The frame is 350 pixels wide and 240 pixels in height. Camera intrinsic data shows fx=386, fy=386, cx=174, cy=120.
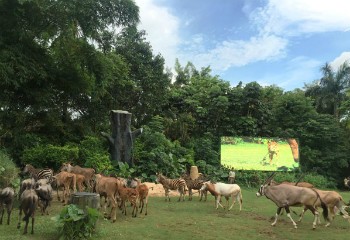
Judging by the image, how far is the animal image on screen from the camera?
28.1 m

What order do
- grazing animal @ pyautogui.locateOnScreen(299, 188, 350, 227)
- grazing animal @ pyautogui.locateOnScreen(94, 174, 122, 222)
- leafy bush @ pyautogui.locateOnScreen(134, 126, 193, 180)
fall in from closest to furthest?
grazing animal @ pyautogui.locateOnScreen(94, 174, 122, 222)
grazing animal @ pyautogui.locateOnScreen(299, 188, 350, 227)
leafy bush @ pyautogui.locateOnScreen(134, 126, 193, 180)

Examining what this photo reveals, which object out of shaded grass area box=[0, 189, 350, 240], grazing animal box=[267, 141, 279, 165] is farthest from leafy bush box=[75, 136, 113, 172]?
grazing animal box=[267, 141, 279, 165]

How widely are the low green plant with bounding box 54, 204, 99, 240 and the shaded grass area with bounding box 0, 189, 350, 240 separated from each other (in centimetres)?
34

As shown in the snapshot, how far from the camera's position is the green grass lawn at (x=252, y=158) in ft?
91.9

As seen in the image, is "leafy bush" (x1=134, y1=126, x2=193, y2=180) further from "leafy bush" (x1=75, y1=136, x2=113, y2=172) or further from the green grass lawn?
the green grass lawn

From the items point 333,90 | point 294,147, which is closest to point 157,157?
point 294,147

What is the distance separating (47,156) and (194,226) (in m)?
10.6

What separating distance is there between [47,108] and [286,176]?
1707 centimetres

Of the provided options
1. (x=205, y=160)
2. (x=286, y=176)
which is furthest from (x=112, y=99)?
(x=286, y=176)

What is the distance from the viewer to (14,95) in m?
21.2

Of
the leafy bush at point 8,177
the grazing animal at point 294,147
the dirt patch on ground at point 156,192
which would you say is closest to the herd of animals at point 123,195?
the leafy bush at point 8,177

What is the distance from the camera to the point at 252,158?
28.5 metres

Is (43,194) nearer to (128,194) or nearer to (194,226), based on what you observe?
(128,194)

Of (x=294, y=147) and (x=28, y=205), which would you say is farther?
(x=294, y=147)
